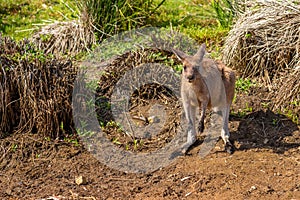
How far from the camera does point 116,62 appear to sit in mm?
6867

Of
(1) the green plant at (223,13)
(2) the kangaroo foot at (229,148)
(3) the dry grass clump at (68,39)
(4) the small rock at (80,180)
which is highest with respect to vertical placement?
(1) the green plant at (223,13)

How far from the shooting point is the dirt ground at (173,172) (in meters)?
4.91

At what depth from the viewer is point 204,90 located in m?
5.33

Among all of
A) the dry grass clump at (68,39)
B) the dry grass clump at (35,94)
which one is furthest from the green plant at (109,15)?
the dry grass clump at (35,94)

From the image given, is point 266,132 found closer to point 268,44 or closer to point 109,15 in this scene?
point 268,44

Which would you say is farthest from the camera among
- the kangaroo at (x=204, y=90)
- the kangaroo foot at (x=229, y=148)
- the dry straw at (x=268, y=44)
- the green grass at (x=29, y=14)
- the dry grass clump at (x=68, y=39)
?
the green grass at (x=29, y=14)

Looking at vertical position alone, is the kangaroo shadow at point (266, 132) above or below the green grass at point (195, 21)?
below

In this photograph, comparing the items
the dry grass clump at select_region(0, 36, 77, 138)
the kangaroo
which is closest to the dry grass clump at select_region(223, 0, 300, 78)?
the kangaroo

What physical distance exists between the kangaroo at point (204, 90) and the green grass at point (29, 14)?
3.37 metres

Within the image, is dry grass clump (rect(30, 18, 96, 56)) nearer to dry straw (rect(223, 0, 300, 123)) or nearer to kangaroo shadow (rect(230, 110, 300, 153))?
dry straw (rect(223, 0, 300, 123))

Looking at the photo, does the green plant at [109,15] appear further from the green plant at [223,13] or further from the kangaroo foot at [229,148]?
the kangaroo foot at [229,148]

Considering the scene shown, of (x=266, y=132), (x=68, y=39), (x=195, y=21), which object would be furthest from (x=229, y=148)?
(x=195, y=21)

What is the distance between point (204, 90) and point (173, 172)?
32.9 inches

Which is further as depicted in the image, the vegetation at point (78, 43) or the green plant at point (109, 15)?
the green plant at point (109, 15)
